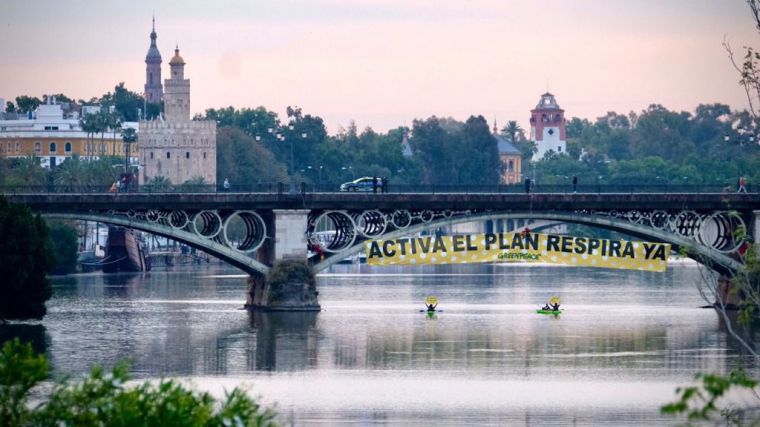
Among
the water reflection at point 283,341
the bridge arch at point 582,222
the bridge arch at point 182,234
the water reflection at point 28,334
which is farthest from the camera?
the bridge arch at point 582,222

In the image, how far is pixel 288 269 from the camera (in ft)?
336

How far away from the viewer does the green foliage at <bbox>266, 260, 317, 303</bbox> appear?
10256cm

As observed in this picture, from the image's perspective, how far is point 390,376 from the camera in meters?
75.1

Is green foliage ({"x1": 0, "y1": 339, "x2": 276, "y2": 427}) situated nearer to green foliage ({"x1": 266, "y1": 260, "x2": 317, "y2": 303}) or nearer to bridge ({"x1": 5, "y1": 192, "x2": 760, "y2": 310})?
bridge ({"x1": 5, "y1": 192, "x2": 760, "y2": 310})

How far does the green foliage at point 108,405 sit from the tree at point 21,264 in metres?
47.4

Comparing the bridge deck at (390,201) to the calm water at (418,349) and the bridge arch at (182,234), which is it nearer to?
the bridge arch at (182,234)

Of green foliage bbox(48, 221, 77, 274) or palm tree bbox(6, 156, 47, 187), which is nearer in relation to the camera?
green foliage bbox(48, 221, 77, 274)

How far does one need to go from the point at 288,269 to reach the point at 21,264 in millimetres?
17846

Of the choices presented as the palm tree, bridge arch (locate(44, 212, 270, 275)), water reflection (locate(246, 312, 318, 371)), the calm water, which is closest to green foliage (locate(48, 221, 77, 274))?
the palm tree

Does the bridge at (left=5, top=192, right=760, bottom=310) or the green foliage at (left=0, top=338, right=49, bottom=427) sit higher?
the bridge at (left=5, top=192, right=760, bottom=310)

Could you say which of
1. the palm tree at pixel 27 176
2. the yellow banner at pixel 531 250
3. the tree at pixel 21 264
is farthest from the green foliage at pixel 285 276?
the palm tree at pixel 27 176

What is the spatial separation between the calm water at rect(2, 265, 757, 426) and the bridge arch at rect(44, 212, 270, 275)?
2.79 meters

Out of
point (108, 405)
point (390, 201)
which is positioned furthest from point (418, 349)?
point (108, 405)

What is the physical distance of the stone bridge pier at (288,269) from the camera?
10262 centimetres
